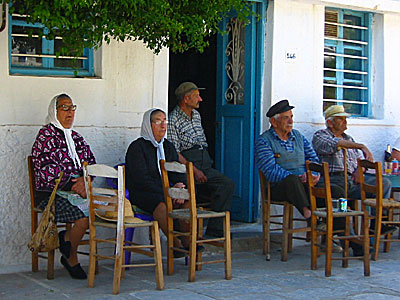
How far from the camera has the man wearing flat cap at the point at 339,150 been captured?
757 cm

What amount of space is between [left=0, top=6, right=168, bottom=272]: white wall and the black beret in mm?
1138

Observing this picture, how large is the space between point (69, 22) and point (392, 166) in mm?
4770

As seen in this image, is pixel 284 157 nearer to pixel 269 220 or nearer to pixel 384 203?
pixel 269 220

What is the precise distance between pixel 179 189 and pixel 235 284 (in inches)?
37.1

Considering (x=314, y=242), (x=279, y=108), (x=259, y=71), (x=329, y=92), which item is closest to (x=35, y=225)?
(x=314, y=242)

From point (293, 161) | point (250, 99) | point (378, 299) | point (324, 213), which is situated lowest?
point (378, 299)

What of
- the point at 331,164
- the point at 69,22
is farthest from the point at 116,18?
the point at 331,164

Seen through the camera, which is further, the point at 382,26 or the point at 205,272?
the point at 382,26

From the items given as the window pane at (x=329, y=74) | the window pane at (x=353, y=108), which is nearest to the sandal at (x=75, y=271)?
the window pane at (x=329, y=74)

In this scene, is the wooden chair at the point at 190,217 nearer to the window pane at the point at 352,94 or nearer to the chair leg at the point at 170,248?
the chair leg at the point at 170,248

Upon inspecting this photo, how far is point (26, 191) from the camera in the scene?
20.6 feet

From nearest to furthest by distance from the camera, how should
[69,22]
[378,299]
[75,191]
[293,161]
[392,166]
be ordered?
[69,22] < [378,299] < [75,191] < [293,161] < [392,166]

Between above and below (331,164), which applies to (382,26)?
above

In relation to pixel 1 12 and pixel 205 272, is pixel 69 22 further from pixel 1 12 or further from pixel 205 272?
pixel 205 272
